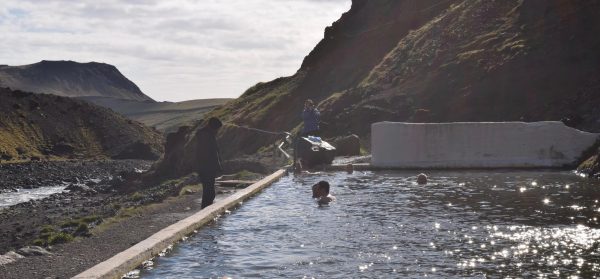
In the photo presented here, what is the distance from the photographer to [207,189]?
17.9 m

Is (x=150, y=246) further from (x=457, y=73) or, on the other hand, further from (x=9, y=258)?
(x=457, y=73)

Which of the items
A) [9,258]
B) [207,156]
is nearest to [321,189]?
[207,156]

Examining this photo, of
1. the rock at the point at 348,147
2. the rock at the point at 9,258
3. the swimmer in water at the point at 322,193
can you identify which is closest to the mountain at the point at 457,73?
the rock at the point at 348,147

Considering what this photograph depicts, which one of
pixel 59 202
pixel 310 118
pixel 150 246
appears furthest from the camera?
pixel 59 202

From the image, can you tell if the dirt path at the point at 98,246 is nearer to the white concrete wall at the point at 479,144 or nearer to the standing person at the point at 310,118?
the white concrete wall at the point at 479,144

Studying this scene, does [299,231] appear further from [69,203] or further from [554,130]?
[69,203]

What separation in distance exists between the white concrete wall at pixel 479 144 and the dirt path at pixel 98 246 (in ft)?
28.6

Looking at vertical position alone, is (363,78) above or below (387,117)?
above

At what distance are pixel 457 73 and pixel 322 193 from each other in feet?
112

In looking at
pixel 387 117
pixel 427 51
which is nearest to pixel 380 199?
pixel 387 117

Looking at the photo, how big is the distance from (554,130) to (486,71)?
74.9 ft

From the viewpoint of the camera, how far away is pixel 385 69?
60.4 m

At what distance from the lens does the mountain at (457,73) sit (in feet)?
145

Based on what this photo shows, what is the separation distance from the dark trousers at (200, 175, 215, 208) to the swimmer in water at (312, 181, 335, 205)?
260 centimetres
